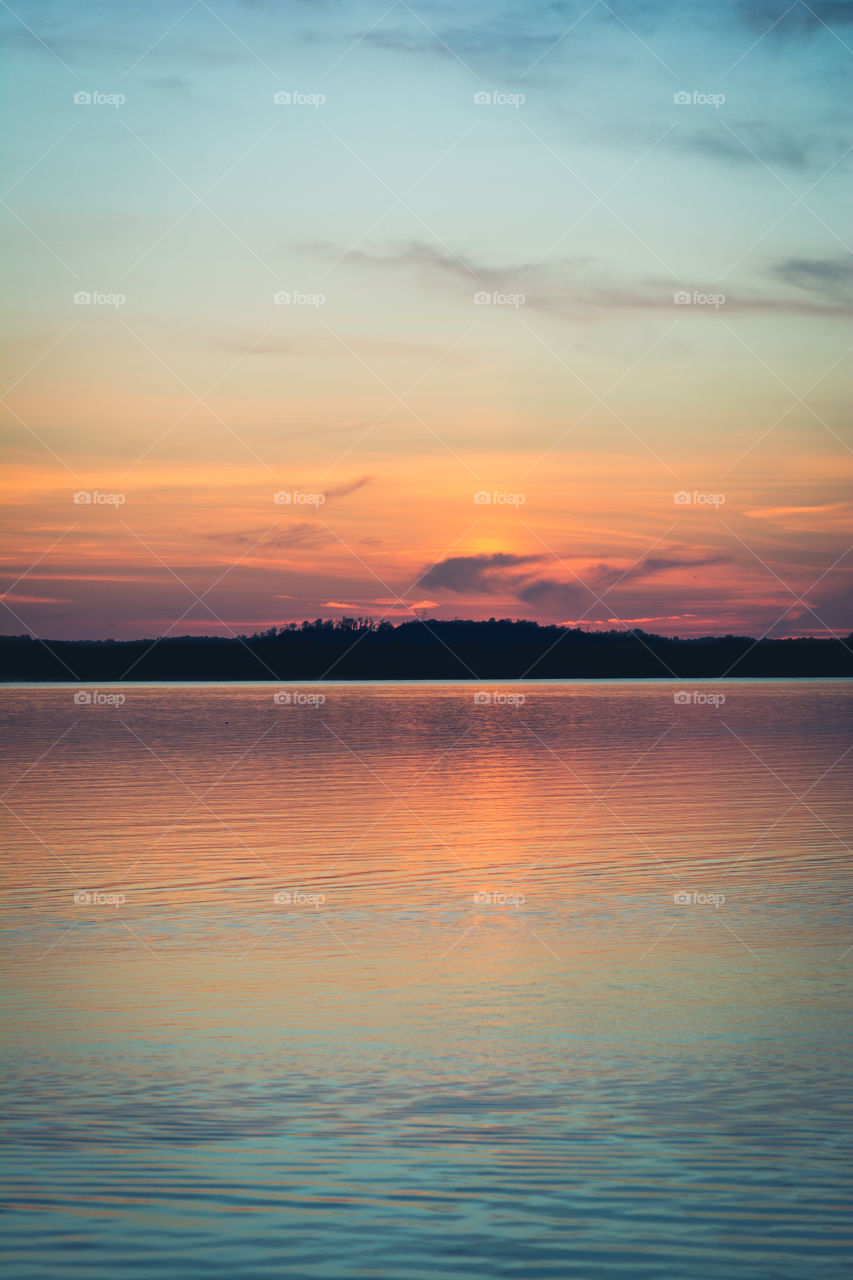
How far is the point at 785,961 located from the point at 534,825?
1700cm

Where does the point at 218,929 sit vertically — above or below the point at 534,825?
below

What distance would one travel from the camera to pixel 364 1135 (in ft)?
37.7

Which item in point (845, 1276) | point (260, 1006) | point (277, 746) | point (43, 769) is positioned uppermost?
point (277, 746)

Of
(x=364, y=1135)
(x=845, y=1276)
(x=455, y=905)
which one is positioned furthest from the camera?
(x=455, y=905)

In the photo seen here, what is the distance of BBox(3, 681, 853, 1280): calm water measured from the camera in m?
9.39

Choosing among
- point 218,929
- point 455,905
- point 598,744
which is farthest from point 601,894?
point 598,744

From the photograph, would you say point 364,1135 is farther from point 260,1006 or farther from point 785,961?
point 785,961

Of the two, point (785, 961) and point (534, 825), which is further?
point (534, 825)

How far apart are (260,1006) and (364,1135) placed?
513 cm

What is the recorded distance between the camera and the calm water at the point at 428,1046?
939cm

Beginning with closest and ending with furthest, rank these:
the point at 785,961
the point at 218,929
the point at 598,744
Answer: the point at 785,961
the point at 218,929
the point at 598,744

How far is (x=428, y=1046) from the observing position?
14578 millimetres

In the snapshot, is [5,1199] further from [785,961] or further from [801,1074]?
[785,961]

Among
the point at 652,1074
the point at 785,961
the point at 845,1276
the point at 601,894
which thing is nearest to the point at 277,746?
the point at 601,894
